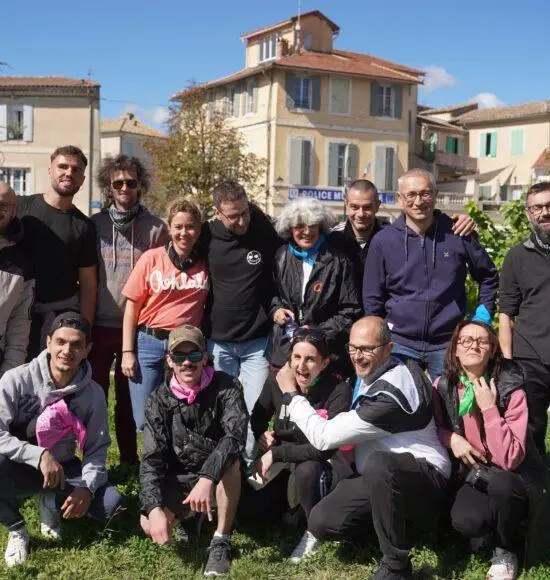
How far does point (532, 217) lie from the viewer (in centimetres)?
501

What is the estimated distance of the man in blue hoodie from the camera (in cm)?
494

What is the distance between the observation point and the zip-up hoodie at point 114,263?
5.59 m

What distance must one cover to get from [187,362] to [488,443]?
1.75m

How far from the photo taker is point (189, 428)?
14.9 feet

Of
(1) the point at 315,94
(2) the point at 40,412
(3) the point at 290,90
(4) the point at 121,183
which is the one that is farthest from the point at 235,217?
(1) the point at 315,94

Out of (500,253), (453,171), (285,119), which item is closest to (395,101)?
(285,119)

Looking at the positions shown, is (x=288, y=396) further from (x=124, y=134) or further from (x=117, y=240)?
(x=124, y=134)

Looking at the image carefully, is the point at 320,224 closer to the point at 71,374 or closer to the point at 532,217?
the point at 532,217

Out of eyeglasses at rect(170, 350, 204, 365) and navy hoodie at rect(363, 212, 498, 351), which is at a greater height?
navy hoodie at rect(363, 212, 498, 351)

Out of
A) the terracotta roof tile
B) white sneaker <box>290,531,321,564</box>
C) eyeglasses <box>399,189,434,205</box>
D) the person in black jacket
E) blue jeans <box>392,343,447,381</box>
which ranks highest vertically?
the terracotta roof tile

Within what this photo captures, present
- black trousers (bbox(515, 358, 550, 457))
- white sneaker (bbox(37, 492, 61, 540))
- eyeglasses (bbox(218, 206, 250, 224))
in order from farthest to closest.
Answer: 1. eyeglasses (bbox(218, 206, 250, 224))
2. black trousers (bbox(515, 358, 550, 457))
3. white sneaker (bbox(37, 492, 61, 540))

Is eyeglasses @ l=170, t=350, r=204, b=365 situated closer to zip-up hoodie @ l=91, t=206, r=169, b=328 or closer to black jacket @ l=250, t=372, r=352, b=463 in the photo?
black jacket @ l=250, t=372, r=352, b=463

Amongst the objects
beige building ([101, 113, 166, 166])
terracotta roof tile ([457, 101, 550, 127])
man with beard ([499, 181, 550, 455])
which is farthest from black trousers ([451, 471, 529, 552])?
beige building ([101, 113, 166, 166])

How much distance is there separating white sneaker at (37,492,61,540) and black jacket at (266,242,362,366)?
5.56 feet
